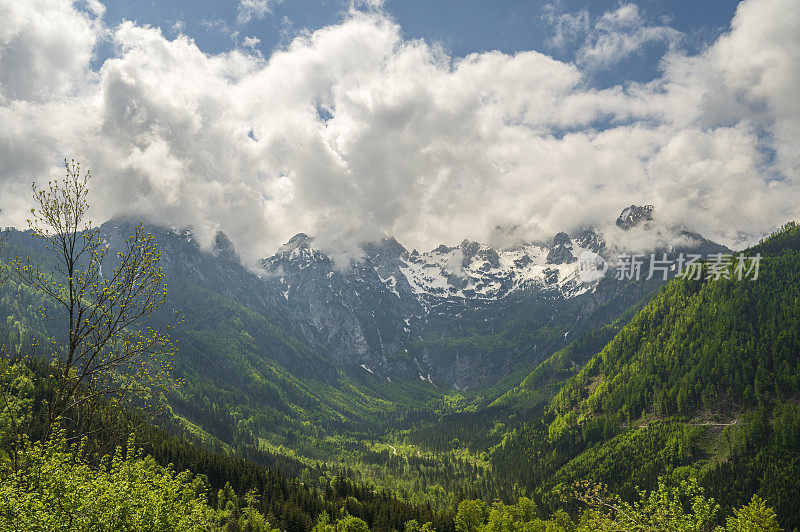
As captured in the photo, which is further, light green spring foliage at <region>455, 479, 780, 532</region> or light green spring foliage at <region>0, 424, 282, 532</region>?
light green spring foliage at <region>455, 479, 780, 532</region>

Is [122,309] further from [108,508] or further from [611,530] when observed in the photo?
[611,530]

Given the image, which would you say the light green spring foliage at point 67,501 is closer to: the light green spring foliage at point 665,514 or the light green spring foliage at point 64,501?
the light green spring foliage at point 64,501

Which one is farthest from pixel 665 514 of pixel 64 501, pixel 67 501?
pixel 64 501

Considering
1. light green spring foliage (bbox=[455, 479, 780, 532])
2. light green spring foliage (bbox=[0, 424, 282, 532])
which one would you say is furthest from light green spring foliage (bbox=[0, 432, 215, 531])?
light green spring foliage (bbox=[455, 479, 780, 532])

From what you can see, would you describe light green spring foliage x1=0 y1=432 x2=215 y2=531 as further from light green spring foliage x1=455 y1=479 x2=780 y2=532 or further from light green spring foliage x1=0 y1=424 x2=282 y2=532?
light green spring foliage x1=455 y1=479 x2=780 y2=532

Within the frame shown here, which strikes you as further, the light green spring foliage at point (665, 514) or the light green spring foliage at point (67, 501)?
the light green spring foliage at point (665, 514)

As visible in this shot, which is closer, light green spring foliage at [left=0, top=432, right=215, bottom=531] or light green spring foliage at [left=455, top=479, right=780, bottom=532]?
light green spring foliage at [left=0, top=432, right=215, bottom=531]

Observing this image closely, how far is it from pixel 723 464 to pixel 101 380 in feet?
700

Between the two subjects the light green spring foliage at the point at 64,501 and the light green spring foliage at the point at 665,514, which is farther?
the light green spring foliage at the point at 665,514

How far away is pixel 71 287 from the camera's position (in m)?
19.3

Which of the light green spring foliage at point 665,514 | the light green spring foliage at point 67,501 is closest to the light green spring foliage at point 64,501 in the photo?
the light green spring foliage at point 67,501

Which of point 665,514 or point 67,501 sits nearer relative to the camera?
point 67,501

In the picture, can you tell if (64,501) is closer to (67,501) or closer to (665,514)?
(67,501)

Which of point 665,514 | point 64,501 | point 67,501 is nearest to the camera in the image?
point 64,501
